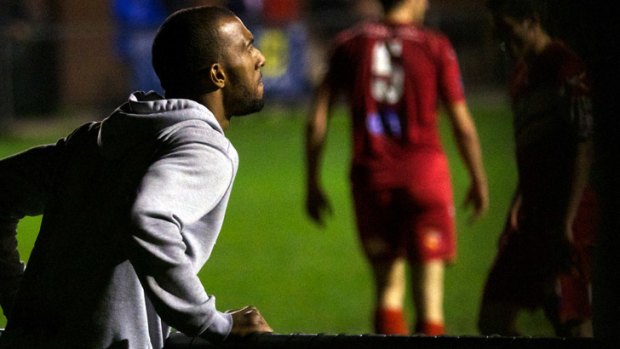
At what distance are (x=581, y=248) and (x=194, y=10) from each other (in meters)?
1.53

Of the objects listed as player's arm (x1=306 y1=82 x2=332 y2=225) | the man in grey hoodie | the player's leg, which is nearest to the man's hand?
the man in grey hoodie

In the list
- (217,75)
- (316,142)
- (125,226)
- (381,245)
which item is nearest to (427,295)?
(381,245)

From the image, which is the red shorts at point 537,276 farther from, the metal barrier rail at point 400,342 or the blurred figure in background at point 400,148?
the blurred figure in background at point 400,148

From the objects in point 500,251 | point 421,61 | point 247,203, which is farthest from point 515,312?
point 247,203

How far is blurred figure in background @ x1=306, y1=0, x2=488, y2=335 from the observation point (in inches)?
250

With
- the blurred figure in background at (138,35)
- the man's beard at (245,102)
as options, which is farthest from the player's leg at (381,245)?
the blurred figure in background at (138,35)

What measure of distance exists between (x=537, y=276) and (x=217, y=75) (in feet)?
5.68

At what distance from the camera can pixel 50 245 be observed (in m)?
2.99

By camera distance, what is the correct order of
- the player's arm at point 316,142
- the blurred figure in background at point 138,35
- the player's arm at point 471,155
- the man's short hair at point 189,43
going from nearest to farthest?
the man's short hair at point 189,43
the player's arm at point 471,155
the player's arm at point 316,142
the blurred figure in background at point 138,35

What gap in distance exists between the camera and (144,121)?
2871 mm

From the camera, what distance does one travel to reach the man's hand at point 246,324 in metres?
2.79

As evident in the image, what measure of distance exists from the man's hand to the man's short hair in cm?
56

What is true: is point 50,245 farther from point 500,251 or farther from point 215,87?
point 500,251

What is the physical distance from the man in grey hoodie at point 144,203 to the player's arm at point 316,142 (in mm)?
3395
